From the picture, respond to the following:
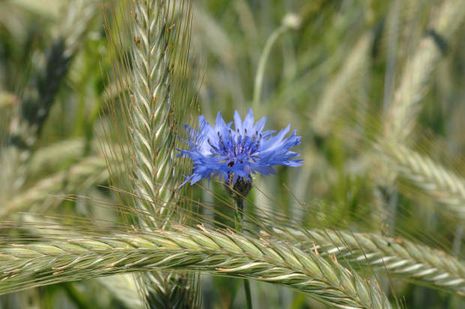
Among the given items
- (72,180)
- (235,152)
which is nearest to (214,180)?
(235,152)

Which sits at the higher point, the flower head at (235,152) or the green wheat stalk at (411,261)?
the flower head at (235,152)

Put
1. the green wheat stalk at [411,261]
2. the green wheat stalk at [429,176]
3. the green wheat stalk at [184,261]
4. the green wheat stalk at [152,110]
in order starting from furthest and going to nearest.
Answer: the green wheat stalk at [429,176] < the green wheat stalk at [411,261] < the green wheat stalk at [152,110] < the green wheat stalk at [184,261]

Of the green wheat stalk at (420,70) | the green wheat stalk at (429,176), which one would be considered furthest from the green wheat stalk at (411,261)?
the green wheat stalk at (420,70)

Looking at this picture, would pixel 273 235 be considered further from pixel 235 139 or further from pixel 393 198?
pixel 393 198

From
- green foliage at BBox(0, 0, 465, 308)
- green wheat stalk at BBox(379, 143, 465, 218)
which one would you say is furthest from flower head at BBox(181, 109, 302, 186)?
green wheat stalk at BBox(379, 143, 465, 218)

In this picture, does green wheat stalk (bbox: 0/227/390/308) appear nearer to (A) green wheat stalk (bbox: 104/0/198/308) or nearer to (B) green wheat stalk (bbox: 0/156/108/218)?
(A) green wheat stalk (bbox: 104/0/198/308)

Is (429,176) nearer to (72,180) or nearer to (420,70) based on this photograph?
(420,70)

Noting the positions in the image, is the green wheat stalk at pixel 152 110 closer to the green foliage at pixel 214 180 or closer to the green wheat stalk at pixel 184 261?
the green foliage at pixel 214 180

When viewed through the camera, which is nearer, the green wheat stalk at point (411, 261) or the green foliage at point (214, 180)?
the green foliage at point (214, 180)

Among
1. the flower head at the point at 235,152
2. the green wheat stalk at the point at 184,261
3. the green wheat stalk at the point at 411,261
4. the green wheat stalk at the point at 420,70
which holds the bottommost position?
the green wheat stalk at the point at 184,261
